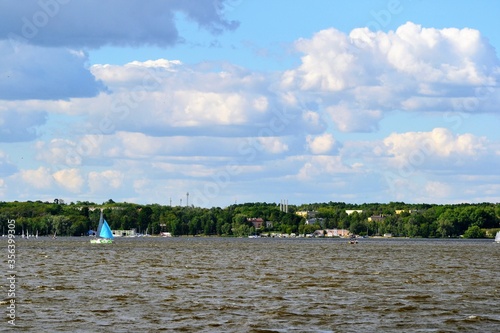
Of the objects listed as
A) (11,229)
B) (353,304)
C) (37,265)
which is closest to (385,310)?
(353,304)

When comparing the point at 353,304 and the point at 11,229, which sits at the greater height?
the point at 11,229

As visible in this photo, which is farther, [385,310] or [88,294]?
[88,294]

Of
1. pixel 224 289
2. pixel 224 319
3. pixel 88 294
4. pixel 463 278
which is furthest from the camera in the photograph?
pixel 463 278

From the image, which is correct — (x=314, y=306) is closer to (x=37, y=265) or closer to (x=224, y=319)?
(x=224, y=319)

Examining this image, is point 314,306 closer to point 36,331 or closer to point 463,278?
point 36,331

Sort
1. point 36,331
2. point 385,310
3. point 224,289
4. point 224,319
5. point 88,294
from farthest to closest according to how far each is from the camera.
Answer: point 224,289
point 88,294
point 385,310
point 224,319
point 36,331

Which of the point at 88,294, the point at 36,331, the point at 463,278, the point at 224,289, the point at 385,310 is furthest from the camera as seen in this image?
the point at 463,278

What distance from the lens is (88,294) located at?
197 feet

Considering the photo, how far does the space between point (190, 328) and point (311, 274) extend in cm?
3843

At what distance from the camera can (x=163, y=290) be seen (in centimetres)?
6316

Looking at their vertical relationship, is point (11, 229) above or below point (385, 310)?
above

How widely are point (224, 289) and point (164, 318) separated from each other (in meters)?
16.6

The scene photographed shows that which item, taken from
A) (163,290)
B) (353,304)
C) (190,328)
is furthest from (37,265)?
(190,328)

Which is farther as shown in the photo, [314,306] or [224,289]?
[224,289]
